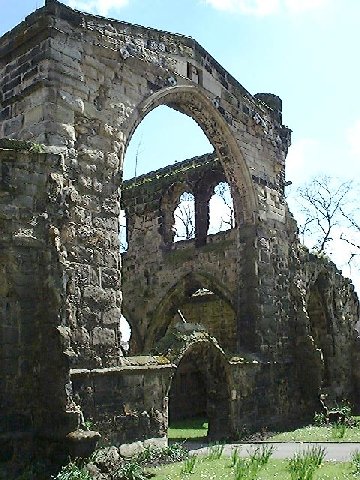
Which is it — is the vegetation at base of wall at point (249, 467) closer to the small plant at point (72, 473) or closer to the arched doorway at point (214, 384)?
the small plant at point (72, 473)

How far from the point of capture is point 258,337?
1245 cm

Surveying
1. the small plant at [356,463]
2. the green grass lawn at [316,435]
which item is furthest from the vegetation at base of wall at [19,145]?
the green grass lawn at [316,435]

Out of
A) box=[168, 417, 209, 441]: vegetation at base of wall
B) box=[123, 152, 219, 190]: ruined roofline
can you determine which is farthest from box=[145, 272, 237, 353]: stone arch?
box=[123, 152, 219, 190]: ruined roofline

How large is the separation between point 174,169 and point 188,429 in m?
8.41

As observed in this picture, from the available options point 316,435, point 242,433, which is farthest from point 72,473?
point 316,435

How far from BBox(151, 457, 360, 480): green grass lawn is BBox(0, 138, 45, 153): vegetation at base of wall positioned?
4.66m

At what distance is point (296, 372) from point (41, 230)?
784 centimetres

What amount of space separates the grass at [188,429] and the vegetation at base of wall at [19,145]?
6.78 metres

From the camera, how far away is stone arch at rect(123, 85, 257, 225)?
11891 mm

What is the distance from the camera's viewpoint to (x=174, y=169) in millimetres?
18656

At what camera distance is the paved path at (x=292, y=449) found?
8727 mm

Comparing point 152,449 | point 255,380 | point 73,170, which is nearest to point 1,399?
point 152,449

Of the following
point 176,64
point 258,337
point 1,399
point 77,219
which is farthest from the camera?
point 258,337

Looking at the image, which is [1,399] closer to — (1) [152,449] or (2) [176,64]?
(1) [152,449]
